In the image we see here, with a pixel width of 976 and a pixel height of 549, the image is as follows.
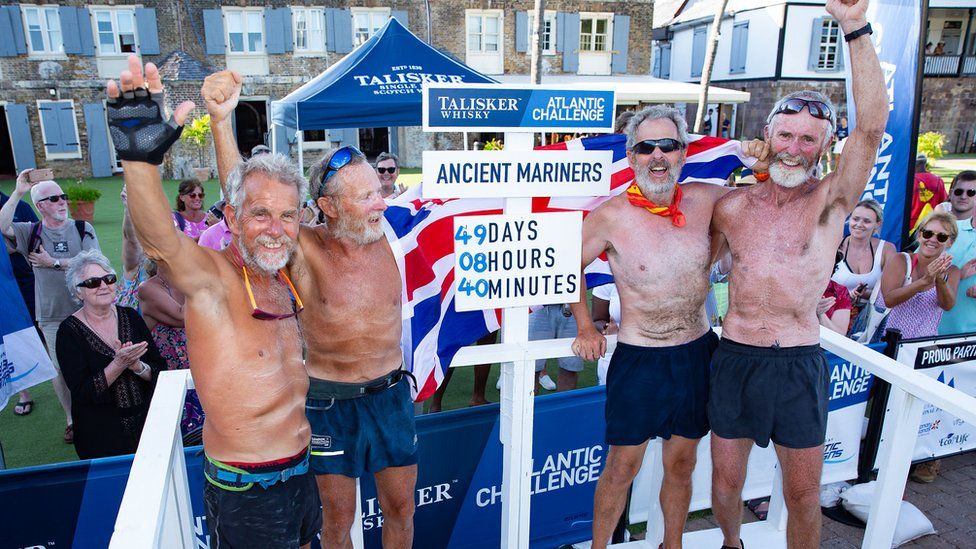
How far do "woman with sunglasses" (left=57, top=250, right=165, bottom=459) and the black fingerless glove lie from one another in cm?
224

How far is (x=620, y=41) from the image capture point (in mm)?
24656

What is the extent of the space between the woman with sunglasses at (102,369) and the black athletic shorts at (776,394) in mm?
3165

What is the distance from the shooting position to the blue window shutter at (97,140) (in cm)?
2217

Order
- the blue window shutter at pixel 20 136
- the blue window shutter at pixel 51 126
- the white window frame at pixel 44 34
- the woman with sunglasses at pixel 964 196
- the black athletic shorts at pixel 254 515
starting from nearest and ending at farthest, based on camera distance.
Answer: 1. the black athletic shorts at pixel 254 515
2. the woman with sunglasses at pixel 964 196
3. the white window frame at pixel 44 34
4. the blue window shutter at pixel 20 136
5. the blue window shutter at pixel 51 126

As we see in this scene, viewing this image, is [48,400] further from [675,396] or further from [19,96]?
[19,96]

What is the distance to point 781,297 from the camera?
266 cm

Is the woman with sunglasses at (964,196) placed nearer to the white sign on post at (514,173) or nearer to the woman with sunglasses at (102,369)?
the white sign on post at (514,173)

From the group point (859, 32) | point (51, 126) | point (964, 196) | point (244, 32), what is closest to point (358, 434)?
point (859, 32)

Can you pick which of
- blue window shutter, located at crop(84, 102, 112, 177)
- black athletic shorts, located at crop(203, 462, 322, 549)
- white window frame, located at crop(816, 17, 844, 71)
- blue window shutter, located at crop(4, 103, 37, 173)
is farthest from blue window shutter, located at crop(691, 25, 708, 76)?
black athletic shorts, located at crop(203, 462, 322, 549)

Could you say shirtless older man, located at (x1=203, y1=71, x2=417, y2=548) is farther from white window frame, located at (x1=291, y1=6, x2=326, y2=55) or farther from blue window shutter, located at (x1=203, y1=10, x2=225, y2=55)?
blue window shutter, located at (x1=203, y1=10, x2=225, y2=55)

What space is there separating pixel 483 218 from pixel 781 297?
1306mm

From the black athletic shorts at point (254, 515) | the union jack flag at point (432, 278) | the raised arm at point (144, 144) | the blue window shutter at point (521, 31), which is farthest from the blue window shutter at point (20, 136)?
the raised arm at point (144, 144)

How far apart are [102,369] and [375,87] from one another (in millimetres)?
5429

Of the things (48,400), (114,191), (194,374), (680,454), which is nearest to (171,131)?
(194,374)
